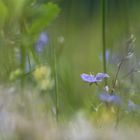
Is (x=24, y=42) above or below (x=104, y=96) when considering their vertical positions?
above

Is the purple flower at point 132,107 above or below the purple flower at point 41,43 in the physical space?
below

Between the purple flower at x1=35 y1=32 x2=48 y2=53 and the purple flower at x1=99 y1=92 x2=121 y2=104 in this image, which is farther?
the purple flower at x1=35 y1=32 x2=48 y2=53

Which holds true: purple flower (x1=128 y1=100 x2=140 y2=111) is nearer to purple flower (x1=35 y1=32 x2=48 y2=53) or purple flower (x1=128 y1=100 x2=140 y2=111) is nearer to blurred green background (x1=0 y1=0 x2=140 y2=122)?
blurred green background (x1=0 y1=0 x2=140 y2=122)

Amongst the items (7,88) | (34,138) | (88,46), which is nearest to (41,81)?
(7,88)

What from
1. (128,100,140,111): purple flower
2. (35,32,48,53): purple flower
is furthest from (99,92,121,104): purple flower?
(35,32,48,53): purple flower

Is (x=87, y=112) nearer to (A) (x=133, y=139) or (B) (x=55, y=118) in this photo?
(B) (x=55, y=118)

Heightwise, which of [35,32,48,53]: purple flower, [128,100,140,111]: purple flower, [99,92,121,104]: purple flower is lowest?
[128,100,140,111]: purple flower

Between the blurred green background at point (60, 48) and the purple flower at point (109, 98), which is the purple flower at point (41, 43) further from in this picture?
the purple flower at point (109, 98)

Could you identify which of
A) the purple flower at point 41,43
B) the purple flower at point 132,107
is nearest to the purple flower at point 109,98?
the purple flower at point 132,107

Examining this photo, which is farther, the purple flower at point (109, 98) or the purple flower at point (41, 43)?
the purple flower at point (41, 43)
